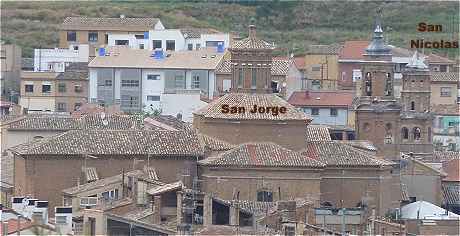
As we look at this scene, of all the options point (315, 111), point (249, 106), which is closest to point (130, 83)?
point (315, 111)

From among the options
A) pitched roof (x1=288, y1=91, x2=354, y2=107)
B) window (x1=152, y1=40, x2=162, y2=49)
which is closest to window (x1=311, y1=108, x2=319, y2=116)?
pitched roof (x1=288, y1=91, x2=354, y2=107)

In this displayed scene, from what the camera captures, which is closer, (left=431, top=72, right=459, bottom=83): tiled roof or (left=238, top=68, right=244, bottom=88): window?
(left=238, top=68, right=244, bottom=88): window

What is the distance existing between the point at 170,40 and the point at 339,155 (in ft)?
102

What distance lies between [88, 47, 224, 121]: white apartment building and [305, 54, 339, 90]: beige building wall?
603 centimetres

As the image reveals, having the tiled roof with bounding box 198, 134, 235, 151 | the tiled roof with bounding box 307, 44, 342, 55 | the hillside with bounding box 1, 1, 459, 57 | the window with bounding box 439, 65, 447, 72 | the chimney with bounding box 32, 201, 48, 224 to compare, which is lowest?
the chimney with bounding box 32, 201, 48, 224

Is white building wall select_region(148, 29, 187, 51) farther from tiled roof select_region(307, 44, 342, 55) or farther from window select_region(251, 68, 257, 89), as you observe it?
window select_region(251, 68, 257, 89)

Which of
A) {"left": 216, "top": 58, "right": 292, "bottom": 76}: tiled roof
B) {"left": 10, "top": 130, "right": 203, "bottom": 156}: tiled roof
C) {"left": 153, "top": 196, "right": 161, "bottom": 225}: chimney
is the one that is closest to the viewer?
{"left": 153, "top": 196, "right": 161, "bottom": 225}: chimney

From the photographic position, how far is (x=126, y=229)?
48812 millimetres

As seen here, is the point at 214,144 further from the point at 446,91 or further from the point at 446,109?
the point at 446,91

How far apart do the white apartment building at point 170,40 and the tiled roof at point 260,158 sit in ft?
99.1

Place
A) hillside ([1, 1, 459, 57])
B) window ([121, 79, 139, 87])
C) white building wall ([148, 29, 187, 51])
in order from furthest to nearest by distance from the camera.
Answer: hillside ([1, 1, 459, 57]), white building wall ([148, 29, 187, 51]), window ([121, 79, 139, 87])

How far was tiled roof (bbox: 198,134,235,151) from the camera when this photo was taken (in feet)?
186

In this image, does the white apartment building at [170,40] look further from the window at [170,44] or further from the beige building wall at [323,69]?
the beige building wall at [323,69]

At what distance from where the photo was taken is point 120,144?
186 ft
